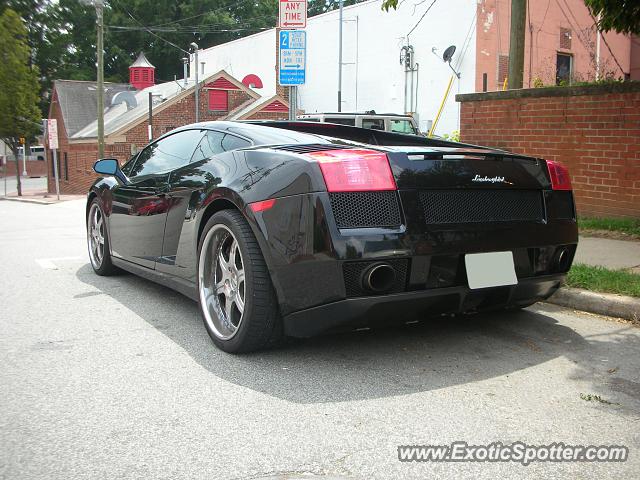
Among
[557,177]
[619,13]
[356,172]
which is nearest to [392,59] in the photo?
[619,13]

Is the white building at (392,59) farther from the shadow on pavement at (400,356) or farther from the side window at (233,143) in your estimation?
the shadow on pavement at (400,356)

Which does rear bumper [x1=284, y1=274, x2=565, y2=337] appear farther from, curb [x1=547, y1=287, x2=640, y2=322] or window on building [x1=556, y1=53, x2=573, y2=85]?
window on building [x1=556, y1=53, x2=573, y2=85]

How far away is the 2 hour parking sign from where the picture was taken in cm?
789

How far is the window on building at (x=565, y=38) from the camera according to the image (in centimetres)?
2839

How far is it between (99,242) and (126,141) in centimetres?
3161

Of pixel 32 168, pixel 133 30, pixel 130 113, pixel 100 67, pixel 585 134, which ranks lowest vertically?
Result: pixel 32 168

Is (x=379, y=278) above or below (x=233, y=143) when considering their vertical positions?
below

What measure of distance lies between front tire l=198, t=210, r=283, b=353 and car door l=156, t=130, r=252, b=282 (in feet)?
0.72

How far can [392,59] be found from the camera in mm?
30703

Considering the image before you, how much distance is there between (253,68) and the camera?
44906 millimetres

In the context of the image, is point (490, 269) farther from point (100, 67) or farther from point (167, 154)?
point (100, 67)

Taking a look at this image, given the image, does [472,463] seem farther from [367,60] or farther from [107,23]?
Answer: [107,23]

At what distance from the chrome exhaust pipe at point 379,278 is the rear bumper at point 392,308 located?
0.05 m

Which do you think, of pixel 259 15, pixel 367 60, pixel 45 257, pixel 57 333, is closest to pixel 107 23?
pixel 259 15
